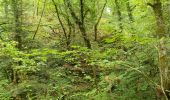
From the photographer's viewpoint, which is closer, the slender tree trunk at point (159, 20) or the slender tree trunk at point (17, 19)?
the slender tree trunk at point (159, 20)

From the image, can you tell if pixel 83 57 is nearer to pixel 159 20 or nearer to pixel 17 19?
pixel 159 20

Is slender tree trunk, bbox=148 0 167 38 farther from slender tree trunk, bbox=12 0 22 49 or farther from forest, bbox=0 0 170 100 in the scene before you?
slender tree trunk, bbox=12 0 22 49

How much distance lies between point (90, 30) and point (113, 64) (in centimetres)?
815

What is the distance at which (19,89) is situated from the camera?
1013 centimetres

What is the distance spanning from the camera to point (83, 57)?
10.2 m

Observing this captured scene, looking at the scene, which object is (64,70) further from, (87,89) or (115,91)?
(115,91)

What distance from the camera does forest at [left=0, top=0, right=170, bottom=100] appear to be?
7711 mm

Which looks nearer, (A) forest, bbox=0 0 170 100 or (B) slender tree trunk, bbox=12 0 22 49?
(A) forest, bbox=0 0 170 100

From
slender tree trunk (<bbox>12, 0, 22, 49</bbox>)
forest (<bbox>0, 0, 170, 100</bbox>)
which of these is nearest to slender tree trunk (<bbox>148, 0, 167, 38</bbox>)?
forest (<bbox>0, 0, 170, 100</bbox>)

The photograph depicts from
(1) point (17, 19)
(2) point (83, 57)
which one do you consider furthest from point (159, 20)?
(1) point (17, 19)

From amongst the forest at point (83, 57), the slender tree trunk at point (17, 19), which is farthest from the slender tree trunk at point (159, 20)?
the slender tree trunk at point (17, 19)

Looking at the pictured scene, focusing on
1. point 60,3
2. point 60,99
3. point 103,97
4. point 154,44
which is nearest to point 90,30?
point 60,3

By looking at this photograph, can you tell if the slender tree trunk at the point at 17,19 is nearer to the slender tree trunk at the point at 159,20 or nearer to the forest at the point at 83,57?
the forest at the point at 83,57

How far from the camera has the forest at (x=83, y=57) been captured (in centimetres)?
771
